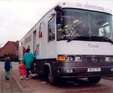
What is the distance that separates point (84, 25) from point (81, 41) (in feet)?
2.23

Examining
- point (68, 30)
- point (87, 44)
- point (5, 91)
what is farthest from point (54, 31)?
point (5, 91)

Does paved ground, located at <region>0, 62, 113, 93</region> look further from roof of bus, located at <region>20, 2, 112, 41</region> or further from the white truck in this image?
roof of bus, located at <region>20, 2, 112, 41</region>

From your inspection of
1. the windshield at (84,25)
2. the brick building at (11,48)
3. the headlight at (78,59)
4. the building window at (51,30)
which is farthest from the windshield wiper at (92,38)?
the brick building at (11,48)

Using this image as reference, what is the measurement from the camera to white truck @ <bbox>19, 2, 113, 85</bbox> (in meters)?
6.59

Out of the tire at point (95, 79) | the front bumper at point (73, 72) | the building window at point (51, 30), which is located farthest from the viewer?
the tire at point (95, 79)

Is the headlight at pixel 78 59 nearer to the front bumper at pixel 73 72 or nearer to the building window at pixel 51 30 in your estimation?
the front bumper at pixel 73 72

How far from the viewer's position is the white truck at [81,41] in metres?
6.59

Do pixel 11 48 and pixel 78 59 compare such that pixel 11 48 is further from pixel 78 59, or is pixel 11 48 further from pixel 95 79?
pixel 78 59

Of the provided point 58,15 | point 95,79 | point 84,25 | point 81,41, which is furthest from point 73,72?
point 95,79

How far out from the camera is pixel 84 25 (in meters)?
6.98

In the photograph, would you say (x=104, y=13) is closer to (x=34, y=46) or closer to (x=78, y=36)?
(x=78, y=36)

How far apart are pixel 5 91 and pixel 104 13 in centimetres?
524

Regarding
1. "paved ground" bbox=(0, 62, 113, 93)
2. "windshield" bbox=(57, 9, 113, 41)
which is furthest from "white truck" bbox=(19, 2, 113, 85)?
"paved ground" bbox=(0, 62, 113, 93)

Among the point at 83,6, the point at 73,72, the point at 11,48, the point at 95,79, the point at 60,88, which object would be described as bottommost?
the point at 60,88
